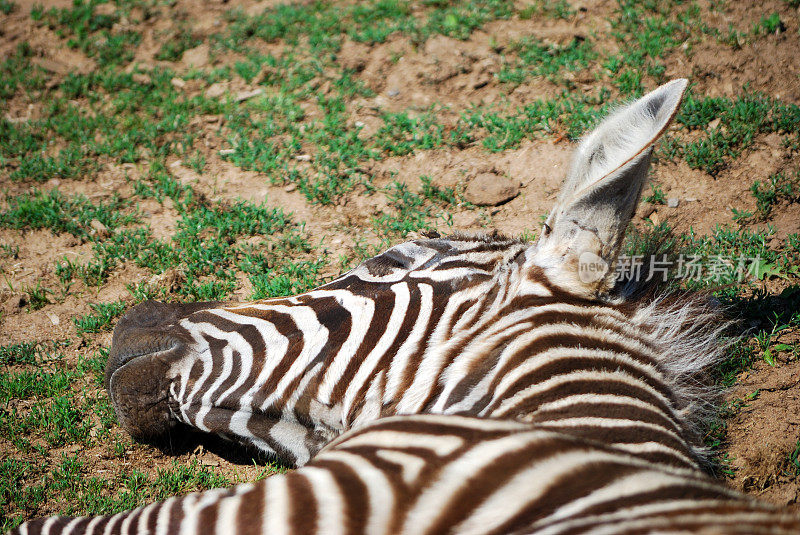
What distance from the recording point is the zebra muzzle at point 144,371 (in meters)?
2.92

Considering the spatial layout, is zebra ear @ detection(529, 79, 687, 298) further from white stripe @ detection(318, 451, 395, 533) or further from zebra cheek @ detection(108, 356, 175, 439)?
zebra cheek @ detection(108, 356, 175, 439)

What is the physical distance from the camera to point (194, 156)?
5.19 meters

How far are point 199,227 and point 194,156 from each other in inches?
36.3

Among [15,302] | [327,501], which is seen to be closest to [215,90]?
[15,302]

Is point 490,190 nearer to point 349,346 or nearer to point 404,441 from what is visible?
point 349,346

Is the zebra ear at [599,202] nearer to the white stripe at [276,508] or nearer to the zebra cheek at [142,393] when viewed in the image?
the white stripe at [276,508]

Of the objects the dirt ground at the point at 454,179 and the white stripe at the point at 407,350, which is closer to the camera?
the white stripe at the point at 407,350

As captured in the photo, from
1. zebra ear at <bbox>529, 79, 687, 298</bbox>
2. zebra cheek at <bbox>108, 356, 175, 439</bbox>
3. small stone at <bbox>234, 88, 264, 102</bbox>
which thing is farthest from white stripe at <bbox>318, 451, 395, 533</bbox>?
small stone at <bbox>234, 88, 264, 102</bbox>

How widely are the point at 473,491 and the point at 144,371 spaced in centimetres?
180

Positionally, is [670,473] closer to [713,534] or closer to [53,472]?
[713,534]

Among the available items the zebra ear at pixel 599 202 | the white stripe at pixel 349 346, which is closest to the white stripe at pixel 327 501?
the white stripe at pixel 349 346

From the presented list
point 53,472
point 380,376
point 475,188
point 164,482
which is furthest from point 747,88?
point 53,472

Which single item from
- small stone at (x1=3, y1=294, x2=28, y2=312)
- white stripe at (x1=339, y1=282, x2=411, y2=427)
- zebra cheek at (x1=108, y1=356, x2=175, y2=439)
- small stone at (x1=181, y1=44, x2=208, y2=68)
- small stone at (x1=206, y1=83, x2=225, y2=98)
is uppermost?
small stone at (x1=181, y1=44, x2=208, y2=68)

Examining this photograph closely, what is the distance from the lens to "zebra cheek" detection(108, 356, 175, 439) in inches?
115
